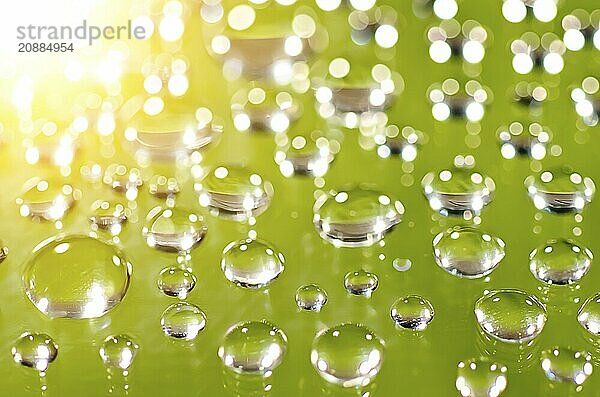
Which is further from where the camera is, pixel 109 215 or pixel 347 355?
pixel 109 215

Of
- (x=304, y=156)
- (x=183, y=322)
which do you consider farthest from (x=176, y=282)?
(x=304, y=156)

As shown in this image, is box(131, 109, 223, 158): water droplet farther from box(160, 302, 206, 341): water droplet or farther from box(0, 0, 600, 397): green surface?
box(160, 302, 206, 341): water droplet

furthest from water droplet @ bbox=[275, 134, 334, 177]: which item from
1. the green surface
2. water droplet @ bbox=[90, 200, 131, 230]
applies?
water droplet @ bbox=[90, 200, 131, 230]

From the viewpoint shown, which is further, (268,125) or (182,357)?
(268,125)

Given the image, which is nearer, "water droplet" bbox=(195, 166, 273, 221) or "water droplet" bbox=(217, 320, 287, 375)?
"water droplet" bbox=(217, 320, 287, 375)

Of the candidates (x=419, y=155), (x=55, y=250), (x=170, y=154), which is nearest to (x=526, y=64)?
(x=419, y=155)

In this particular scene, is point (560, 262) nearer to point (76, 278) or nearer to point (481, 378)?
point (481, 378)

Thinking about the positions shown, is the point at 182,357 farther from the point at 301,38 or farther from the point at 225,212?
the point at 301,38
